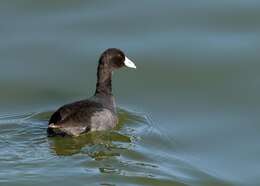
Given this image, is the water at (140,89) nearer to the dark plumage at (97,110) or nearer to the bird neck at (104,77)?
the dark plumage at (97,110)

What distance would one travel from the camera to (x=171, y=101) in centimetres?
1280

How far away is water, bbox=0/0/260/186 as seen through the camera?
35.2ft

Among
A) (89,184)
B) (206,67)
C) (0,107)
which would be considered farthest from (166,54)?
(89,184)

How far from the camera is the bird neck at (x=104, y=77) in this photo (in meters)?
12.7

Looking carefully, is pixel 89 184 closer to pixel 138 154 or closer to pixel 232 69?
pixel 138 154

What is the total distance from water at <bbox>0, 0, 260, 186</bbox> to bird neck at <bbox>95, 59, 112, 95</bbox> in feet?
1.02

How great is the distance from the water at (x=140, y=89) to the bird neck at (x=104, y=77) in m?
0.31

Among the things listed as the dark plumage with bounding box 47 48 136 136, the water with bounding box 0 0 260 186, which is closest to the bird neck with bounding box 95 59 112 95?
the dark plumage with bounding box 47 48 136 136

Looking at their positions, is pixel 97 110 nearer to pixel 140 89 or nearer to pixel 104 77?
pixel 104 77

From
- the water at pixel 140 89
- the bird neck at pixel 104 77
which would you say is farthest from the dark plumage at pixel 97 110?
the water at pixel 140 89

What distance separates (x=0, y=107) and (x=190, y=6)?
3.48 meters

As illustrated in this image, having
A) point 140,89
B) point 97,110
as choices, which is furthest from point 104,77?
point 97,110

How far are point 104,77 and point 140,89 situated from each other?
2.03ft

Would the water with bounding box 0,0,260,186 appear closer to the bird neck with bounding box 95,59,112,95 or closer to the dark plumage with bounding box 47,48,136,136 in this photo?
the dark plumage with bounding box 47,48,136,136
